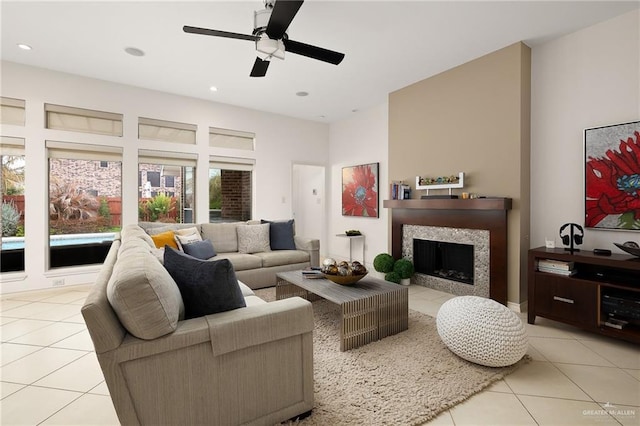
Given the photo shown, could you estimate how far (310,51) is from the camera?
2.62m

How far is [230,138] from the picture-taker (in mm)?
5445

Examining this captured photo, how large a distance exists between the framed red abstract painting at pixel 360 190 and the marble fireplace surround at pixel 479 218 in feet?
3.37

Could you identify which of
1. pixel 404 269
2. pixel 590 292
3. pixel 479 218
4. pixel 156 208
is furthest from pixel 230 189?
pixel 590 292

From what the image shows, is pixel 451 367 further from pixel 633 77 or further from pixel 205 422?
pixel 633 77

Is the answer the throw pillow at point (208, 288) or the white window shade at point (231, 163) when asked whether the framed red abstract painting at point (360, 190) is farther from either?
the throw pillow at point (208, 288)

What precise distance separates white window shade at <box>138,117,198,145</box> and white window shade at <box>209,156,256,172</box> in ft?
1.49

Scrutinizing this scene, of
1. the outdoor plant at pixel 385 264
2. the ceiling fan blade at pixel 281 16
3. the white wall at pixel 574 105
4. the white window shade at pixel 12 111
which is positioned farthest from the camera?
the outdoor plant at pixel 385 264

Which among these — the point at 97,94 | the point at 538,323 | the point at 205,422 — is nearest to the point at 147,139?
the point at 97,94

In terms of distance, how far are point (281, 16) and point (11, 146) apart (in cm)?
404

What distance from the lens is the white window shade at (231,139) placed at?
5.27m

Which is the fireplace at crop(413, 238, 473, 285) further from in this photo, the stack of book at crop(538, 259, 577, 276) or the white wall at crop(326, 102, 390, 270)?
the stack of book at crop(538, 259, 577, 276)

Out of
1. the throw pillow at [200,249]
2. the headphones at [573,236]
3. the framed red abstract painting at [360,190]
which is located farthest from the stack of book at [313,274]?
the framed red abstract painting at [360,190]

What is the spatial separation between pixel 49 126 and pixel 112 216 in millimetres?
1396

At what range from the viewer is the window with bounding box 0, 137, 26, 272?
3846 millimetres
